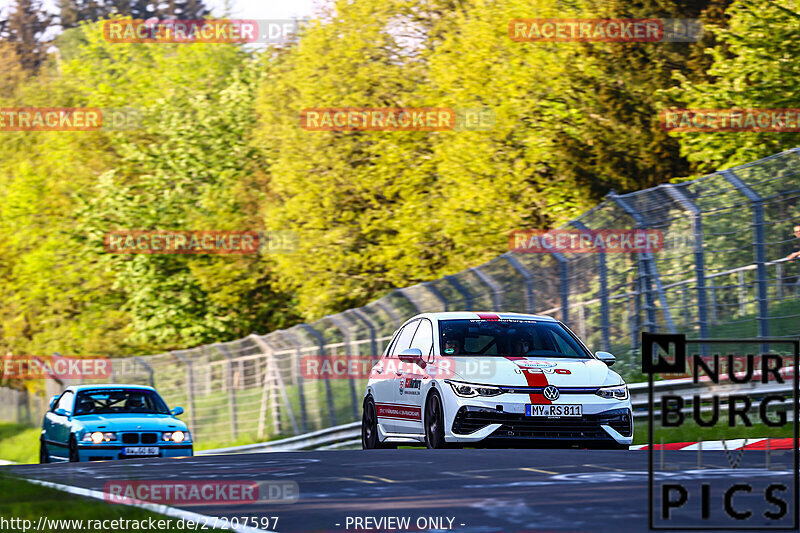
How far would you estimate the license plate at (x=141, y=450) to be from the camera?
18.1 meters

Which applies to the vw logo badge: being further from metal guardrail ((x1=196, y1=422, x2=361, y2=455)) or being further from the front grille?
metal guardrail ((x1=196, y1=422, x2=361, y2=455))

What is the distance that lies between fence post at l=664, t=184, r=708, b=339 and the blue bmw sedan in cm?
684

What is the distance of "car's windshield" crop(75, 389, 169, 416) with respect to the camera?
1914 centimetres

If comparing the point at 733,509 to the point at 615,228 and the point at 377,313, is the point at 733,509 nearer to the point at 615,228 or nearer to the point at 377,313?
the point at 615,228

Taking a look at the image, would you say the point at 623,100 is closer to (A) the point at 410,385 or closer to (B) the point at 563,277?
(B) the point at 563,277

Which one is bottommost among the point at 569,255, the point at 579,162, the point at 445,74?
the point at 569,255

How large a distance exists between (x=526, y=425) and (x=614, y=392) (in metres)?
0.95

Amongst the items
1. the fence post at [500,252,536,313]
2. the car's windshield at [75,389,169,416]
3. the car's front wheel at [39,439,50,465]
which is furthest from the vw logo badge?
the car's front wheel at [39,439,50,465]

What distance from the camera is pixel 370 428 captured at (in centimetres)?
1593

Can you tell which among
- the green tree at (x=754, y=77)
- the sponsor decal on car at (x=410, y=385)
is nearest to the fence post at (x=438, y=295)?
the sponsor decal on car at (x=410, y=385)

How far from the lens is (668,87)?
104ft

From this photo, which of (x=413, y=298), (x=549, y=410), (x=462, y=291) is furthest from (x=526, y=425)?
(x=413, y=298)

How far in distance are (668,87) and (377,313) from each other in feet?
39.7

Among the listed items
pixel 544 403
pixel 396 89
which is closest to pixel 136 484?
pixel 544 403
